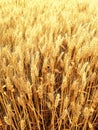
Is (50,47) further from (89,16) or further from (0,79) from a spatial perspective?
(89,16)

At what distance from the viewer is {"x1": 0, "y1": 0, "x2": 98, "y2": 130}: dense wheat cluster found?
0.88m

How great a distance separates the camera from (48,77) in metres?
0.91

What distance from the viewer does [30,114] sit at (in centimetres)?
97

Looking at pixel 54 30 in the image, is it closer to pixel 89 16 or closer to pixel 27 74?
pixel 27 74

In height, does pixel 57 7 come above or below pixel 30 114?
above

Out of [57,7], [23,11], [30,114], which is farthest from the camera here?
[57,7]

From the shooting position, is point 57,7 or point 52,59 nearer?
point 52,59

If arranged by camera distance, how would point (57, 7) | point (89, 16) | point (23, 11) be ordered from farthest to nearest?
point (57, 7) < point (23, 11) < point (89, 16)

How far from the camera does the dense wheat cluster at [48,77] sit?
2.89ft

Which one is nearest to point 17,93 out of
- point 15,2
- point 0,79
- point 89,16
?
point 0,79

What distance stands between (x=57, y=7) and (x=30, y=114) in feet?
4.00

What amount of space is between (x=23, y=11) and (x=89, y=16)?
0.45 meters

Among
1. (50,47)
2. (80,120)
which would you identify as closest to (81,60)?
(50,47)

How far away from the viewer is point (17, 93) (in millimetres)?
1019
